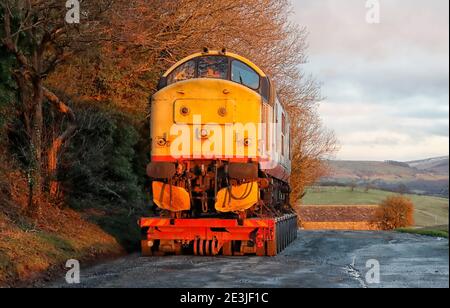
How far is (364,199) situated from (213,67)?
43.6 m

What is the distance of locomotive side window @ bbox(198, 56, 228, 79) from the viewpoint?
52.7ft

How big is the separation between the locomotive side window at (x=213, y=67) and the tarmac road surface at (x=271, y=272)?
13.8 feet

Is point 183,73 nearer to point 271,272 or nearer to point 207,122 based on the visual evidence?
point 207,122

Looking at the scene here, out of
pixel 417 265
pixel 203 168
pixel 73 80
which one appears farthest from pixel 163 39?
pixel 417 265

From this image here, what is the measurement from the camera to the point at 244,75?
16.1 metres

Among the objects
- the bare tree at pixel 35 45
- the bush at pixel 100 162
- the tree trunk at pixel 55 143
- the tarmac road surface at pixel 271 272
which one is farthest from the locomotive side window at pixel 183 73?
the bush at pixel 100 162

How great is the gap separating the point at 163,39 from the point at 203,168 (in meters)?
8.94

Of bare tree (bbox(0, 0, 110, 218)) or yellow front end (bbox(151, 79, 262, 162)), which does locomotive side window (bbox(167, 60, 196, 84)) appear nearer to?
yellow front end (bbox(151, 79, 262, 162))

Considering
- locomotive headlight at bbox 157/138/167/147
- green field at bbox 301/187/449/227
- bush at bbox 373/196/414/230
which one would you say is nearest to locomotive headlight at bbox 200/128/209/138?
locomotive headlight at bbox 157/138/167/147

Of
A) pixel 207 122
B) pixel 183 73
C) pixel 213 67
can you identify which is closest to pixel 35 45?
pixel 183 73

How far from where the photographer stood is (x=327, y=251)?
1911 cm

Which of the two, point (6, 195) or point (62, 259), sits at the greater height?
point (6, 195)

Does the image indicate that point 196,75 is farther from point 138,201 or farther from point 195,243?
point 138,201
